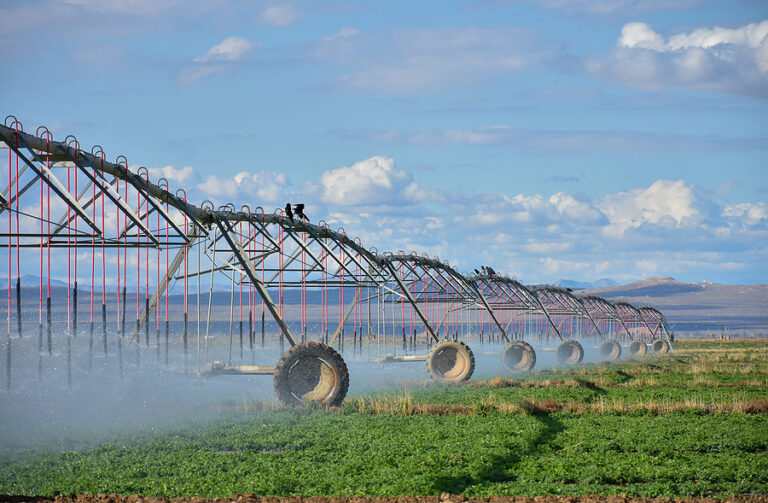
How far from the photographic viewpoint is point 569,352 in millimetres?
56844

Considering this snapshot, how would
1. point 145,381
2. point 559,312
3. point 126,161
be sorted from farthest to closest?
point 559,312, point 145,381, point 126,161

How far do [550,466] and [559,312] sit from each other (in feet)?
150

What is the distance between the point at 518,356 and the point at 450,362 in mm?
11149

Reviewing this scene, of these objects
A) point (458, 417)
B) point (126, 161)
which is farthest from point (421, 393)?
point (126, 161)

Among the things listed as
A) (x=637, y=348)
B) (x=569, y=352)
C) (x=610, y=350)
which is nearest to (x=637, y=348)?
(x=637, y=348)

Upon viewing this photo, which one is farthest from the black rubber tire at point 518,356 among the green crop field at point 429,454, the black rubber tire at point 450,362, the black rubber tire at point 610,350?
the black rubber tire at point 610,350

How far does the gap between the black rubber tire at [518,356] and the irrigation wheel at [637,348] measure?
33.6 metres

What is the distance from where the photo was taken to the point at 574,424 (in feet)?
72.2

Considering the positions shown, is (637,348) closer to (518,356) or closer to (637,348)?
(637,348)

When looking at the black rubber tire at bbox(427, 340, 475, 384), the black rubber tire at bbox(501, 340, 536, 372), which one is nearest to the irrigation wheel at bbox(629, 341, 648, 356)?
the black rubber tire at bbox(501, 340, 536, 372)

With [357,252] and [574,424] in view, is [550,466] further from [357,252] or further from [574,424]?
[357,252]

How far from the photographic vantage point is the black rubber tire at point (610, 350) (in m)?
67.8

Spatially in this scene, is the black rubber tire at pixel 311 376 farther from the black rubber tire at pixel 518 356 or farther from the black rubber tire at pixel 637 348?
the black rubber tire at pixel 637 348

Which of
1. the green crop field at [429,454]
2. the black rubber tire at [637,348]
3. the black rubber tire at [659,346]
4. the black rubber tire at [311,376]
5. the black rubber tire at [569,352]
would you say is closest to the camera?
the green crop field at [429,454]
